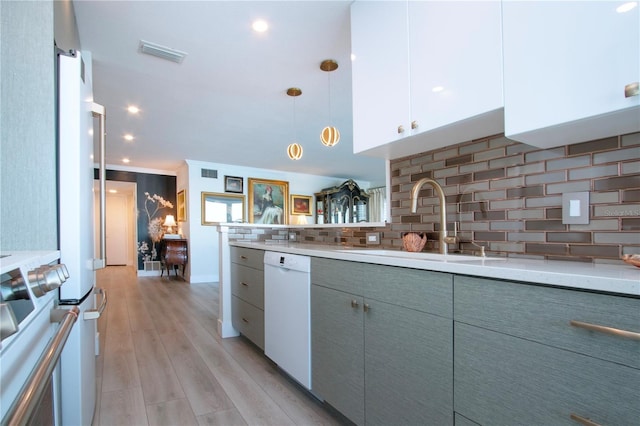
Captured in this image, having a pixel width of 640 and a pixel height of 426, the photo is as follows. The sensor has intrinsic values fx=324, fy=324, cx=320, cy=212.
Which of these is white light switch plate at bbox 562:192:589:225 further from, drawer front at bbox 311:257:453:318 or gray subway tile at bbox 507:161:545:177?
drawer front at bbox 311:257:453:318

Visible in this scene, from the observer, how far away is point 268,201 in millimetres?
7285

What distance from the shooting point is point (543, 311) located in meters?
0.82

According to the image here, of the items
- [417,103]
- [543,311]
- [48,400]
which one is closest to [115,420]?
[48,400]

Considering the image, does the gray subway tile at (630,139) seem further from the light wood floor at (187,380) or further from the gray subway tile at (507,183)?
the light wood floor at (187,380)

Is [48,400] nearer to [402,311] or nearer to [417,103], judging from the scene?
[402,311]

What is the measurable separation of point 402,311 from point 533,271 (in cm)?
50

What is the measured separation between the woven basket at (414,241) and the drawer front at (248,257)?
3.47 feet

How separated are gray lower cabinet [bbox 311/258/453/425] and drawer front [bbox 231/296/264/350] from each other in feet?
2.43

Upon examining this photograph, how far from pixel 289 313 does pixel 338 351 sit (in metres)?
0.49

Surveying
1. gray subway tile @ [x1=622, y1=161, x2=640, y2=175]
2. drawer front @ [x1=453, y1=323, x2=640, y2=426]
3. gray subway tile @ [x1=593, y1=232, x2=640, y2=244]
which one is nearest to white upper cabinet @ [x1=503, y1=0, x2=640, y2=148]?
gray subway tile @ [x1=622, y1=161, x2=640, y2=175]

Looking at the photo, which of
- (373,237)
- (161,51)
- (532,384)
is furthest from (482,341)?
(161,51)

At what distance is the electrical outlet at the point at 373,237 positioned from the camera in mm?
2188

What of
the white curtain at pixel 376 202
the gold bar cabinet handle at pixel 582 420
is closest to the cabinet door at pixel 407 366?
the gold bar cabinet handle at pixel 582 420

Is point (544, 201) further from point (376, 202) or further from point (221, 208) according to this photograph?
point (376, 202)
